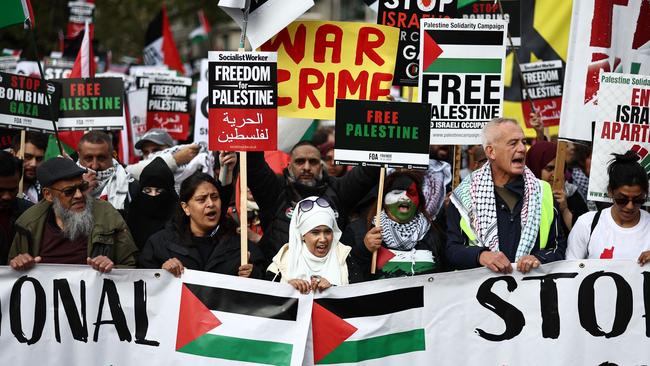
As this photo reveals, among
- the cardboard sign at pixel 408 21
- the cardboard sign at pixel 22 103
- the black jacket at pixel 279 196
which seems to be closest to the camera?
the black jacket at pixel 279 196

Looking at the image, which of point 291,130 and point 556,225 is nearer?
point 556,225

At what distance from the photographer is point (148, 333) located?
6621 mm

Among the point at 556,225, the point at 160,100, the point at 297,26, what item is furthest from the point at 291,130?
the point at 556,225

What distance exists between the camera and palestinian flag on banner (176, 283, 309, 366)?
6.54m

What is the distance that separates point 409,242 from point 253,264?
971mm

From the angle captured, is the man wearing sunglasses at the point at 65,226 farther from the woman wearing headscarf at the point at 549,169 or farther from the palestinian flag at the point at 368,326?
the woman wearing headscarf at the point at 549,169

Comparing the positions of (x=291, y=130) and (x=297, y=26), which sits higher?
(x=297, y=26)

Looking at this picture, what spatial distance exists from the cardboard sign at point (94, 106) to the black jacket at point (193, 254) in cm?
360

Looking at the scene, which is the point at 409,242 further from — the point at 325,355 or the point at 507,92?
the point at 507,92

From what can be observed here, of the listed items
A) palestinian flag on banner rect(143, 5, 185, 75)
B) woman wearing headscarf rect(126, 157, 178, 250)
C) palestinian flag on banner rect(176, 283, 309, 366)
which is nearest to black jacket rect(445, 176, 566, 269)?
palestinian flag on banner rect(176, 283, 309, 366)

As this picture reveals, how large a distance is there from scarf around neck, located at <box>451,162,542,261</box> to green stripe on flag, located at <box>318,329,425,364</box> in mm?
680

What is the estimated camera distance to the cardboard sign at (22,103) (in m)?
9.00

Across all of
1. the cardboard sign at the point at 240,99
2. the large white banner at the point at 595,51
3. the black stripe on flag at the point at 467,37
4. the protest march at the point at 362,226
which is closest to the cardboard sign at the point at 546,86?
the protest march at the point at 362,226

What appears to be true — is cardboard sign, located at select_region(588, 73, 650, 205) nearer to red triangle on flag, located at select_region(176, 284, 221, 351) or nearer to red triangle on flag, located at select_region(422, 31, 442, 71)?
red triangle on flag, located at select_region(422, 31, 442, 71)
